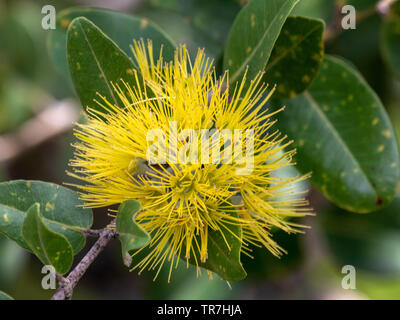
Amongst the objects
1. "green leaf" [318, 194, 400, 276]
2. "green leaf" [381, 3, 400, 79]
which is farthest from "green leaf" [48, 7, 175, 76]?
"green leaf" [318, 194, 400, 276]

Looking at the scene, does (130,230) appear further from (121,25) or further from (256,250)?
(256,250)

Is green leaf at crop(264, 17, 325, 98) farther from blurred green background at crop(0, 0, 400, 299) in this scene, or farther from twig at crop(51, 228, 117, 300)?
twig at crop(51, 228, 117, 300)

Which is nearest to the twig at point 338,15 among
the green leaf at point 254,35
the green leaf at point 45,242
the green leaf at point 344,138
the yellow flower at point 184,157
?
the green leaf at point 344,138

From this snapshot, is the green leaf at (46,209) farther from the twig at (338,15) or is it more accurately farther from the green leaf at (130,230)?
the twig at (338,15)

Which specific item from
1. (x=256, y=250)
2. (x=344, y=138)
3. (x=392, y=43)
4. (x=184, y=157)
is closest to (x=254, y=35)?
(x=184, y=157)

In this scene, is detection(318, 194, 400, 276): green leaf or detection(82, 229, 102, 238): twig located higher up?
detection(318, 194, 400, 276): green leaf

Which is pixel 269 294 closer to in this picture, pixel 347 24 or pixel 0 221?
pixel 347 24

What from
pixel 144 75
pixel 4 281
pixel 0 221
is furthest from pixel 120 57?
pixel 4 281
